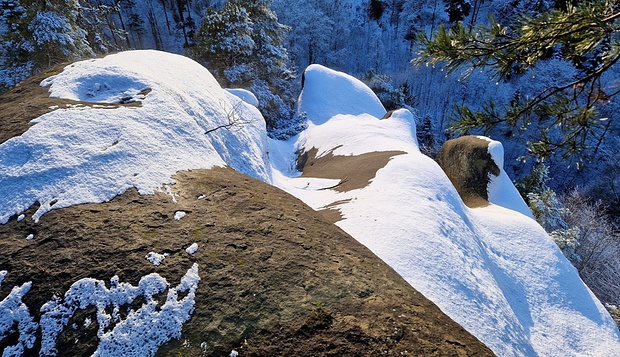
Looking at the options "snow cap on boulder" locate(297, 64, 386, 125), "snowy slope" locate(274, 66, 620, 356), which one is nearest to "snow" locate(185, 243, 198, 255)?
"snowy slope" locate(274, 66, 620, 356)

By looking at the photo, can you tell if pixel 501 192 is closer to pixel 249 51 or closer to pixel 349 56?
pixel 249 51

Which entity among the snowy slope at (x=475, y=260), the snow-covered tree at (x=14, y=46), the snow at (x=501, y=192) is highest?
the snow-covered tree at (x=14, y=46)

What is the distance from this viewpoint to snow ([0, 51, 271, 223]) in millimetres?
2459

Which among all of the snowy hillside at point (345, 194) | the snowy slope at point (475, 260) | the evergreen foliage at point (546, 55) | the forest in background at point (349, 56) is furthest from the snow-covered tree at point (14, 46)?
the evergreen foliage at point (546, 55)

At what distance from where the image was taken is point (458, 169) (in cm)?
1130

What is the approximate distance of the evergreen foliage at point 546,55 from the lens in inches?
85.7

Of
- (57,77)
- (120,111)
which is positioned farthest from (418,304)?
(57,77)

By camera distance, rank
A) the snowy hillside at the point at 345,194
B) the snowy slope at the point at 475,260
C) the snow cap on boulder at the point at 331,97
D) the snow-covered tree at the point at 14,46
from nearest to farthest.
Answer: the snowy hillside at the point at 345,194, the snowy slope at the point at 475,260, the snow-covered tree at the point at 14,46, the snow cap on boulder at the point at 331,97

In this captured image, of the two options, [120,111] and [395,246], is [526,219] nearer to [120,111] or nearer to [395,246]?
[395,246]

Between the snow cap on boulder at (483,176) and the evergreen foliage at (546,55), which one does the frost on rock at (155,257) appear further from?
the snow cap on boulder at (483,176)

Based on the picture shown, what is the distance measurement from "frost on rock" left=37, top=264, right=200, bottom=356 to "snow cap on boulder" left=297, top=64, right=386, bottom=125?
15.0 m

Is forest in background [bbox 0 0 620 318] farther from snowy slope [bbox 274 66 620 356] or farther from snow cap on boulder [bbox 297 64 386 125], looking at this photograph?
snowy slope [bbox 274 66 620 356]

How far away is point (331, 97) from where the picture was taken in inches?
706

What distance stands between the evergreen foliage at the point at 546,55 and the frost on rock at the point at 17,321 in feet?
10.6
